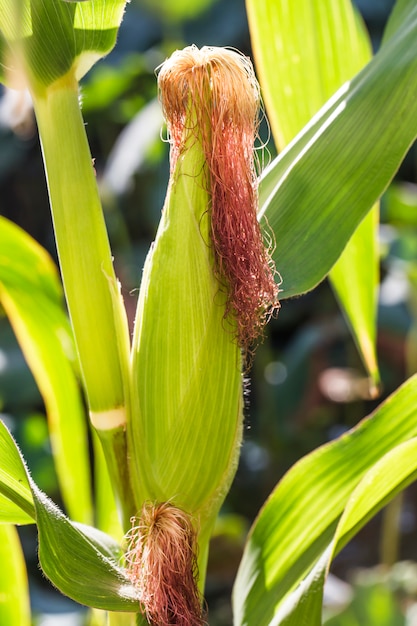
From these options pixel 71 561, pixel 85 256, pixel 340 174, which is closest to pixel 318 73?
pixel 340 174

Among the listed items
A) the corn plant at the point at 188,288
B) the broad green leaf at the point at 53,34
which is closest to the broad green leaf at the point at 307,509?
the corn plant at the point at 188,288

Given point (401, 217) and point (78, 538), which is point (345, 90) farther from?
point (401, 217)

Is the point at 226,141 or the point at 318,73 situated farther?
the point at 318,73

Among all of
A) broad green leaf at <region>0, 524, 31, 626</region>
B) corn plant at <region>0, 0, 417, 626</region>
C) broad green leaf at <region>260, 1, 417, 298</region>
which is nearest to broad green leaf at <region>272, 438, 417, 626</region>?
corn plant at <region>0, 0, 417, 626</region>

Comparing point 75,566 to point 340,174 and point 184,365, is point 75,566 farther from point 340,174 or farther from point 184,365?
point 340,174

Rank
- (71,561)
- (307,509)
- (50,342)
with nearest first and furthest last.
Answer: (71,561)
(307,509)
(50,342)


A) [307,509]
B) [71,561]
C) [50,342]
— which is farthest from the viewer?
[50,342]

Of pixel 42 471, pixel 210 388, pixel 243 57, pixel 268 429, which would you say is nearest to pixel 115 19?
pixel 243 57
